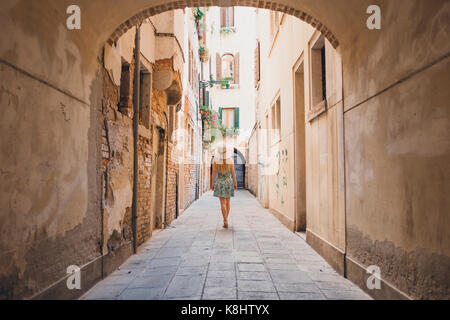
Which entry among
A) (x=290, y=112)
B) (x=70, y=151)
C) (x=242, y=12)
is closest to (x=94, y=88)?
(x=70, y=151)

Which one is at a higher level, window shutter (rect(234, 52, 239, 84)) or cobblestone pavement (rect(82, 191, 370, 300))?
window shutter (rect(234, 52, 239, 84))

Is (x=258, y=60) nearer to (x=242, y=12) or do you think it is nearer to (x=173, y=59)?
(x=173, y=59)

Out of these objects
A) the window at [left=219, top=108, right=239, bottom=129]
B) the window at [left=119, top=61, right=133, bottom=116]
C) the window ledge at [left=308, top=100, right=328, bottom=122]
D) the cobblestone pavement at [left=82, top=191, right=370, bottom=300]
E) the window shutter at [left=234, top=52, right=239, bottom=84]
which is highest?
the window shutter at [left=234, top=52, right=239, bottom=84]

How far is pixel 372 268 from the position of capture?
122 inches

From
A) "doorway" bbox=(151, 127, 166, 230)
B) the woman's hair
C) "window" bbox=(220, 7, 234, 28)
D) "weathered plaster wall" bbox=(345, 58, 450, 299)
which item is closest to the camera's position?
"weathered plaster wall" bbox=(345, 58, 450, 299)

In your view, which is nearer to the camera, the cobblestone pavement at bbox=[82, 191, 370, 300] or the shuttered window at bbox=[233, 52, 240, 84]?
the cobblestone pavement at bbox=[82, 191, 370, 300]

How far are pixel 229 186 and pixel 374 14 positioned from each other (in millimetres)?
4813

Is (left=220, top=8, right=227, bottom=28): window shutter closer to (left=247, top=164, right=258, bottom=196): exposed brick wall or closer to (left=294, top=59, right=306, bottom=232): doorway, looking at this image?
(left=247, top=164, right=258, bottom=196): exposed brick wall

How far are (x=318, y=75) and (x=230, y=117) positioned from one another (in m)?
19.4

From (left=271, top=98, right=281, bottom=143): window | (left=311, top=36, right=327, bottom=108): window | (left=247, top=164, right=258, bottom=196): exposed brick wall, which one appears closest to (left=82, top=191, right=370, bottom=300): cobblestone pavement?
(left=311, top=36, right=327, bottom=108): window

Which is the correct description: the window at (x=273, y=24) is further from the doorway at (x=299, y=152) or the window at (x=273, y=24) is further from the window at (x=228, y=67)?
the window at (x=228, y=67)

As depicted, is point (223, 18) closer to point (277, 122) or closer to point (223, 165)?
point (277, 122)

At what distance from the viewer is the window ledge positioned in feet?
15.1

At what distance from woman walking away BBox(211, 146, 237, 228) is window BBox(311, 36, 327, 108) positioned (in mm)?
2627
